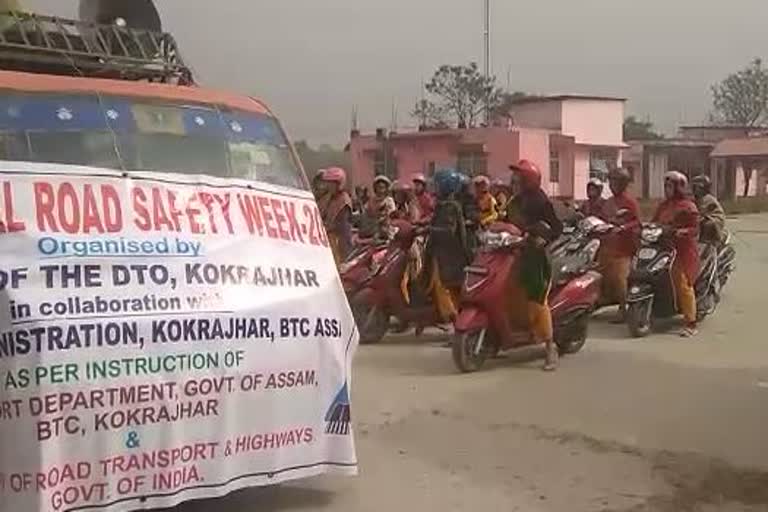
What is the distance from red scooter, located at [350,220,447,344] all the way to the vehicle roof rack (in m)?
4.96

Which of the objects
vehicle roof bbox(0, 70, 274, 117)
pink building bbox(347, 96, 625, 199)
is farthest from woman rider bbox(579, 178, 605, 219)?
pink building bbox(347, 96, 625, 199)

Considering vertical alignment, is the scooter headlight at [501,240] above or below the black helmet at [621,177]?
below

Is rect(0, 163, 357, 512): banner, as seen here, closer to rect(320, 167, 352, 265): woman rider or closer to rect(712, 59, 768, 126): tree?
rect(320, 167, 352, 265): woman rider

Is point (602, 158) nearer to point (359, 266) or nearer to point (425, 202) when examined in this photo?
point (425, 202)

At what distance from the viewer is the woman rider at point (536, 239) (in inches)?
350

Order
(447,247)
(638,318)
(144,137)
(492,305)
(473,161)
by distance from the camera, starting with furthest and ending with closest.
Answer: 1. (473,161)
2. (638,318)
3. (447,247)
4. (492,305)
5. (144,137)

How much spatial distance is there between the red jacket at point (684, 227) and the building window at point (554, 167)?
2884cm

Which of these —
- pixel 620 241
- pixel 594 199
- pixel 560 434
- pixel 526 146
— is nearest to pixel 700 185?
pixel 594 199

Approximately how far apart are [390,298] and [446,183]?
1.20m

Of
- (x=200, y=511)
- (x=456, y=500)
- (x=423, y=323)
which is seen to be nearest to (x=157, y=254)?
(x=200, y=511)

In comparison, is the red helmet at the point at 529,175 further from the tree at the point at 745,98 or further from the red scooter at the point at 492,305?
the tree at the point at 745,98

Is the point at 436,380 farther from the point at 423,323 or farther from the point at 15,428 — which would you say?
the point at 15,428

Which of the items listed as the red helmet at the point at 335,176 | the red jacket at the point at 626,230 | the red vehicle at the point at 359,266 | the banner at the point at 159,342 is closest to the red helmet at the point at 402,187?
the red helmet at the point at 335,176

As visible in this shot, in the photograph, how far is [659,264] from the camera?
11539 millimetres
